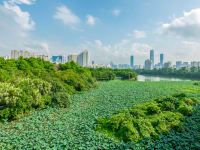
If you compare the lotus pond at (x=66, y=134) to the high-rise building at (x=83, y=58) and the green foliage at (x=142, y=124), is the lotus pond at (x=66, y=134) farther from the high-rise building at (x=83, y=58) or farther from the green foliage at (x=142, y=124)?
the high-rise building at (x=83, y=58)

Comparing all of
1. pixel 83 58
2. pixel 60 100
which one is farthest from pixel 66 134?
pixel 83 58

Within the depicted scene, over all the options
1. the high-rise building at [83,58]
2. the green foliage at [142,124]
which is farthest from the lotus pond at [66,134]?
the high-rise building at [83,58]

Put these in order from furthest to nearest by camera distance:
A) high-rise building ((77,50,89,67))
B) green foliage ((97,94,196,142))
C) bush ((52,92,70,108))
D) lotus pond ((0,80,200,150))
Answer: high-rise building ((77,50,89,67)) < bush ((52,92,70,108)) < green foliage ((97,94,196,142)) < lotus pond ((0,80,200,150))

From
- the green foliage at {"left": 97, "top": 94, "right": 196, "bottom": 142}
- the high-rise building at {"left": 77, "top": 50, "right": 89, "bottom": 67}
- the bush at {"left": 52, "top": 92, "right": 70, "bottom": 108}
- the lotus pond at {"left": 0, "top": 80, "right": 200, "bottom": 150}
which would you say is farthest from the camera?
the high-rise building at {"left": 77, "top": 50, "right": 89, "bottom": 67}

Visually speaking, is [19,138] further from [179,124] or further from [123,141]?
[179,124]

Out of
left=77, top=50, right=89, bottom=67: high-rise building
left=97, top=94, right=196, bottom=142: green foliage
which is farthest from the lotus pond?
left=77, top=50, right=89, bottom=67: high-rise building

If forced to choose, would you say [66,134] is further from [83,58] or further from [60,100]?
[83,58]

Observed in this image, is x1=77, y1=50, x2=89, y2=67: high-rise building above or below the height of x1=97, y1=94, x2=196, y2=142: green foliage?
above

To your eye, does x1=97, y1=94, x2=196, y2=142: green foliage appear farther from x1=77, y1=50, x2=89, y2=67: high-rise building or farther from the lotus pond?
x1=77, y1=50, x2=89, y2=67: high-rise building

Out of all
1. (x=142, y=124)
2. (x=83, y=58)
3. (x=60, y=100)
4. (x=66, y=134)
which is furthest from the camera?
(x=83, y=58)

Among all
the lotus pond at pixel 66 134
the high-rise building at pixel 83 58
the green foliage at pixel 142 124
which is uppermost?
the high-rise building at pixel 83 58

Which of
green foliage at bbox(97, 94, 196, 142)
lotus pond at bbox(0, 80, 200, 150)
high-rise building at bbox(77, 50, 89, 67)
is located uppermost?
high-rise building at bbox(77, 50, 89, 67)
